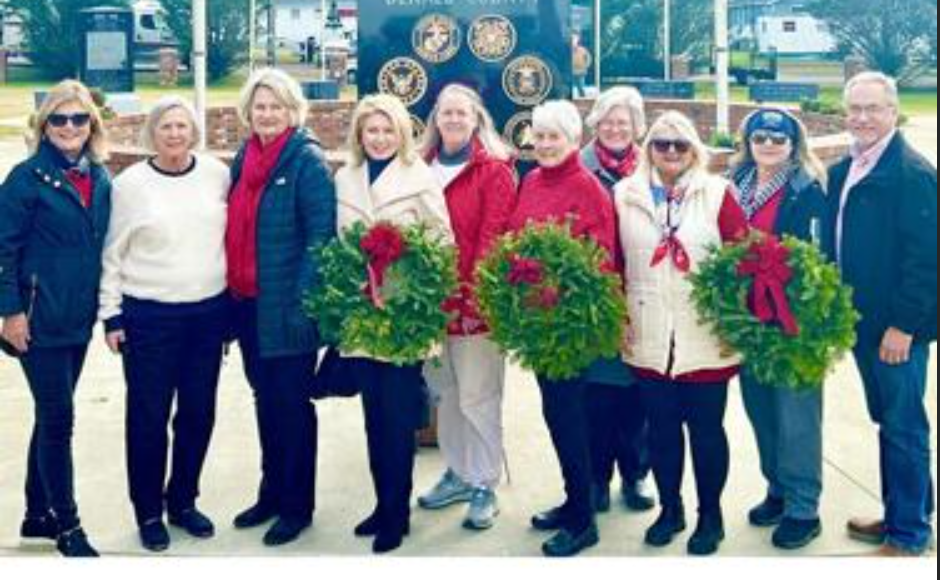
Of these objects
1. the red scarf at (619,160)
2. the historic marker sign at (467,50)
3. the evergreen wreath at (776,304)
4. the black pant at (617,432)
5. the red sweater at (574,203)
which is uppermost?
the historic marker sign at (467,50)

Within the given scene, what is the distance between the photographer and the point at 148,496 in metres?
4.89

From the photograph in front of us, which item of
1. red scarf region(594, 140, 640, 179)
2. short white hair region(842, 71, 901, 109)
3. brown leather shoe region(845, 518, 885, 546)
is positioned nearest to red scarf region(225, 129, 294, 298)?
red scarf region(594, 140, 640, 179)

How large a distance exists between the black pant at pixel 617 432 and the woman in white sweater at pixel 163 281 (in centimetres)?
152

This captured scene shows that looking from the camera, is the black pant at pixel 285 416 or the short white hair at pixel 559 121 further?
the black pant at pixel 285 416

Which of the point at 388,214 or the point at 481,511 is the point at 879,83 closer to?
the point at 388,214

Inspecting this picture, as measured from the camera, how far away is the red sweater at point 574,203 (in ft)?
15.1

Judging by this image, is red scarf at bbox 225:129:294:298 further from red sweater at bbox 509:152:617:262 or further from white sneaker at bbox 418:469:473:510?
white sneaker at bbox 418:469:473:510

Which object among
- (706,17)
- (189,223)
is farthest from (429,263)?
(706,17)

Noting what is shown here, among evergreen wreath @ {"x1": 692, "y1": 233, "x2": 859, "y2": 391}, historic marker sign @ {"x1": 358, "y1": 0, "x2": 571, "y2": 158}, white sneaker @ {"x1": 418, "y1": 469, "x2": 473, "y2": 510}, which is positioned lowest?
white sneaker @ {"x1": 418, "y1": 469, "x2": 473, "y2": 510}

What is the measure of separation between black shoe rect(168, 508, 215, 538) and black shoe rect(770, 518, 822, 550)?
2.24 metres

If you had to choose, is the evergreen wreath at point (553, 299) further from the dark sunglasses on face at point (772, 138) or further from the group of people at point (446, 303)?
the dark sunglasses on face at point (772, 138)

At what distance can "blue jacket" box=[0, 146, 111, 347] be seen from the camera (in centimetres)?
441

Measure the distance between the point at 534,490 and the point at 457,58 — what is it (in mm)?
2686

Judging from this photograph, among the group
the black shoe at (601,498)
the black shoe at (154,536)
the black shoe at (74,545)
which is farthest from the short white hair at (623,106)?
the black shoe at (74,545)
